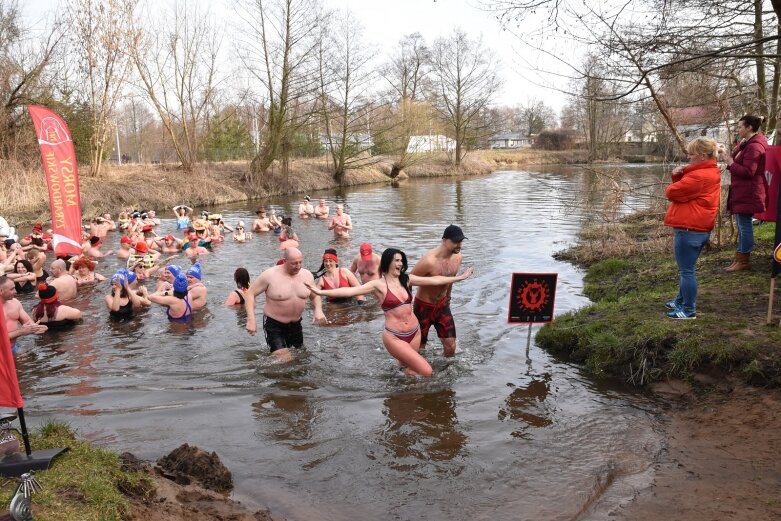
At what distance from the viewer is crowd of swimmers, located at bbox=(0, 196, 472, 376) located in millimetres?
6438

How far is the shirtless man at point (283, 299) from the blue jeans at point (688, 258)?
422 centimetres

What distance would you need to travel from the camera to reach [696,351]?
5832 millimetres

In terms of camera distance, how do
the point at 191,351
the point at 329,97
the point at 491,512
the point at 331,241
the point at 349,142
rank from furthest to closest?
the point at 349,142 → the point at 329,97 → the point at 331,241 → the point at 191,351 → the point at 491,512

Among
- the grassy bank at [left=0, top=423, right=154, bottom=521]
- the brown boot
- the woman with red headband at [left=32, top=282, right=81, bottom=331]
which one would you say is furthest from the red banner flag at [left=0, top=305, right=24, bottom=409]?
the brown boot

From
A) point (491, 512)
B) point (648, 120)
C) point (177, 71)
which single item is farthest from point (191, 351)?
point (177, 71)

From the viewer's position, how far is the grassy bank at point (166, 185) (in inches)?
850

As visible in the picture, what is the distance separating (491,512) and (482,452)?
894 millimetres

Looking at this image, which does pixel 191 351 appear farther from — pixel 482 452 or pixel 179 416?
pixel 482 452

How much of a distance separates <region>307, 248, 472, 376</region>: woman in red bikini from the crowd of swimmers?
0.01 metres

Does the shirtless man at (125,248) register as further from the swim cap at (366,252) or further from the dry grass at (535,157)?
the dry grass at (535,157)

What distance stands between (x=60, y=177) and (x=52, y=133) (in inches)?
29.0

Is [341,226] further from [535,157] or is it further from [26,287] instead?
[535,157]

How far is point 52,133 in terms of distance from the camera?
9.59 meters

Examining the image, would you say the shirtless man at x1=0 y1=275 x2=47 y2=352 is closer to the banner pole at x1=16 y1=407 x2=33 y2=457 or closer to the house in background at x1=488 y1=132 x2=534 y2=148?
the banner pole at x1=16 y1=407 x2=33 y2=457
